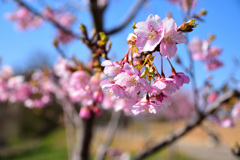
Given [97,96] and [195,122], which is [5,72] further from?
[195,122]

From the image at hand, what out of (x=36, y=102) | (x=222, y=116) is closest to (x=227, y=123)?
(x=222, y=116)

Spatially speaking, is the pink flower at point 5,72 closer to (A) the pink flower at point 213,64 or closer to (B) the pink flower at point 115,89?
(B) the pink flower at point 115,89

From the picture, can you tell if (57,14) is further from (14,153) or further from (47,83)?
(14,153)

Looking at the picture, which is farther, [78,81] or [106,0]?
[106,0]

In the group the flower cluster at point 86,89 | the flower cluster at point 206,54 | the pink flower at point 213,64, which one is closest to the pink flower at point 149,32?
the flower cluster at point 86,89

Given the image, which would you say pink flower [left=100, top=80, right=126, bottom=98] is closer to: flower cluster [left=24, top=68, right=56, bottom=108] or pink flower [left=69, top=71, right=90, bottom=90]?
pink flower [left=69, top=71, right=90, bottom=90]

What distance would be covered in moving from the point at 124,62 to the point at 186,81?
25 cm

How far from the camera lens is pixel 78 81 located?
1195 millimetres

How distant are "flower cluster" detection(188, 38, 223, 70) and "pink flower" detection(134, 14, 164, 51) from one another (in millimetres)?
1086

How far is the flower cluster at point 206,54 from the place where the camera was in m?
1.64

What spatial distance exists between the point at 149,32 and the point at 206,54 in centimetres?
115

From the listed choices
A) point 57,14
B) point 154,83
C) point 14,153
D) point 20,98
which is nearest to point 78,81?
point 154,83

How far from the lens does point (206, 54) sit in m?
1.63

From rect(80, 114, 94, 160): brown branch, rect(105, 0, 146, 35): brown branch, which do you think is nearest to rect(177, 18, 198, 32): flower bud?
rect(80, 114, 94, 160): brown branch
